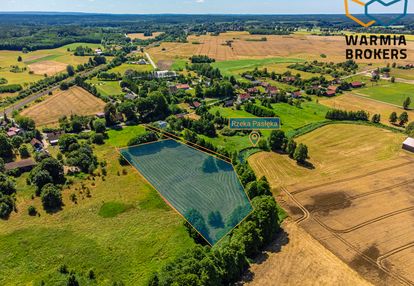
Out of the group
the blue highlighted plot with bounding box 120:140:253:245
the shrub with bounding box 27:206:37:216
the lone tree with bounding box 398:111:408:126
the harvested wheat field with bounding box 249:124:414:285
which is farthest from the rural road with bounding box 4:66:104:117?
the lone tree with bounding box 398:111:408:126

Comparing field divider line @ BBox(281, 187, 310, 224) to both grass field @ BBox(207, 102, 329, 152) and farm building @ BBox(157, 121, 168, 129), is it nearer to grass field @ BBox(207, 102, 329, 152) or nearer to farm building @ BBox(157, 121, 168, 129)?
grass field @ BBox(207, 102, 329, 152)

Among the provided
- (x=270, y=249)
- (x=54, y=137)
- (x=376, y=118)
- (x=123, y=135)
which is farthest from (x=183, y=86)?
(x=270, y=249)

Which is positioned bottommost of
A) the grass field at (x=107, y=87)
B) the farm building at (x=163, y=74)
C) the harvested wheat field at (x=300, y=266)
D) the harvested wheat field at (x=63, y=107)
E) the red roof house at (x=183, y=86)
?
the harvested wheat field at (x=300, y=266)

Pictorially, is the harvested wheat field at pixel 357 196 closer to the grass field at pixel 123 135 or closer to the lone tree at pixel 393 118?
the lone tree at pixel 393 118

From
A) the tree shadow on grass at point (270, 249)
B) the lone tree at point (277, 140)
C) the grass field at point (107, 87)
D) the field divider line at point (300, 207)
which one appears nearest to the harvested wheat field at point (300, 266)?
the tree shadow on grass at point (270, 249)

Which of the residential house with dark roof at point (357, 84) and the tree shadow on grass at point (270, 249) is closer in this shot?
the tree shadow on grass at point (270, 249)

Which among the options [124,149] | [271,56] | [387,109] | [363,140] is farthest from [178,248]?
[271,56]

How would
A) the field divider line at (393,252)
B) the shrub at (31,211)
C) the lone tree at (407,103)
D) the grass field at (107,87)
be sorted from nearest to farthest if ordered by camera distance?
the field divider line at (393,252) < the shrub at (31,211) < the lone tree at (407,103) < the grass field at (107,87)

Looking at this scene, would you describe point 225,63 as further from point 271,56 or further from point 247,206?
point 247,206
